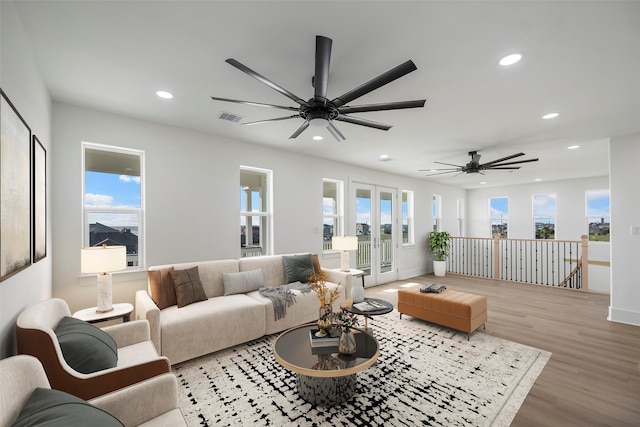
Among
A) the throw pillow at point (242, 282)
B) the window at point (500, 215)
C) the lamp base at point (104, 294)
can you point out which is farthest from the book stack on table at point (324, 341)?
the window at point (500, 215)

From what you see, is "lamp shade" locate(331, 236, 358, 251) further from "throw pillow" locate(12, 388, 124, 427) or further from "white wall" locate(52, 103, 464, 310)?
"throw pillow" locate(12, 388, 124, 427)

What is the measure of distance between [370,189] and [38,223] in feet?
18.1

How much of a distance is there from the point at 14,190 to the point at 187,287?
1903 millimetres

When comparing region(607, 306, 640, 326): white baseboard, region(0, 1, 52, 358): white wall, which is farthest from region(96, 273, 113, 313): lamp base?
region(607, 306, 640, 326): white baseboard

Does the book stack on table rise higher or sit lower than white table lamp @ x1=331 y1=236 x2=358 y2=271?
lower

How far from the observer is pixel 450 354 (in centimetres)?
300

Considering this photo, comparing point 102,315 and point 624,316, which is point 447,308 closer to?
point 624,316

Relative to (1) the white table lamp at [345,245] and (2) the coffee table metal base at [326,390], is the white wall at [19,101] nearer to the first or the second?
(2) the coffee table metal base at [326,390]

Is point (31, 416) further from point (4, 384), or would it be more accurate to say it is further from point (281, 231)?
point (281, 231)

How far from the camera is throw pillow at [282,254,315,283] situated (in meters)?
4.23

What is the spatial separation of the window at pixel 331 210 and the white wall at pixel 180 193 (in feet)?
0.88

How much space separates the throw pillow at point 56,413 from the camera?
3.14 ft

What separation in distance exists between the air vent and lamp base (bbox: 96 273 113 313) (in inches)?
83.7

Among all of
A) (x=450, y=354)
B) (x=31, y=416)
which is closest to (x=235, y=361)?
(x=31, y=416)
